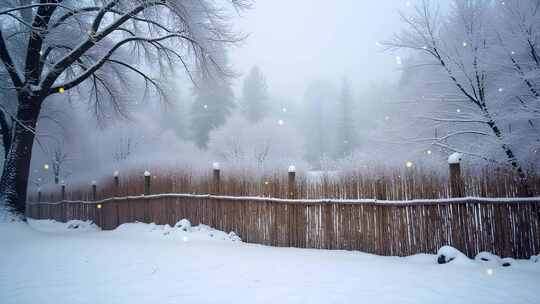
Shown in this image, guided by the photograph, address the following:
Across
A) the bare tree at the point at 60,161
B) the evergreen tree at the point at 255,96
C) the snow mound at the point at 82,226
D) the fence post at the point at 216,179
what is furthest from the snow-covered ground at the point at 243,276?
the evergreen tree at the point at 255,96

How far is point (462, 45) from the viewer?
8.30m

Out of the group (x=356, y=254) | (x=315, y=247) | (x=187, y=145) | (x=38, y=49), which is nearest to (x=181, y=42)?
(x=38, y=49)

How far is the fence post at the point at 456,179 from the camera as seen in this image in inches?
238

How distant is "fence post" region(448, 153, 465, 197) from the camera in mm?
6043

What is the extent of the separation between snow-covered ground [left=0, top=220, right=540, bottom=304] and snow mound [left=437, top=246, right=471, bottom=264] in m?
0.02

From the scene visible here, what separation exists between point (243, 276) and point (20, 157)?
9.27 meters

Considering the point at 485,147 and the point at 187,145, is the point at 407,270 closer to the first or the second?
the point at 485,147

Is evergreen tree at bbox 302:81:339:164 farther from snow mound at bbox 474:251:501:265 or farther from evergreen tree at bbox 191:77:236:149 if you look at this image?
snow mound at bbox 474:251:501:265

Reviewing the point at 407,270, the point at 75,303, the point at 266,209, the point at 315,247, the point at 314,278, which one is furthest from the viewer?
the point at 266,209

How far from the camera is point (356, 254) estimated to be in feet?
21.7

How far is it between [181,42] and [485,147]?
912 cm

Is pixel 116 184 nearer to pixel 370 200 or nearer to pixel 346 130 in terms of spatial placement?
pixel 370 200

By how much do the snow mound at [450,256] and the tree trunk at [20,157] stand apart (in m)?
11.7

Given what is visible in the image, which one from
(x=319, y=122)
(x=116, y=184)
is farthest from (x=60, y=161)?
(x=319, y=122)
